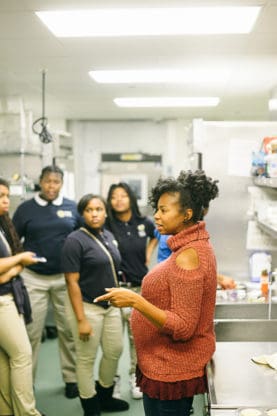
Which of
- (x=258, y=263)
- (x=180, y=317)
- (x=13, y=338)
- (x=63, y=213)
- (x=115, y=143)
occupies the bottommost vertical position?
(x=13, y=338)

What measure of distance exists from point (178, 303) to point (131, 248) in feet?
6.22

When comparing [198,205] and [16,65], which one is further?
[16,65]

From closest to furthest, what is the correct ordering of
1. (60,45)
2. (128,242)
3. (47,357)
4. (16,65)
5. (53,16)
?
(53,16) < (60,45) < (128,242) < (16,65) < (47,357)

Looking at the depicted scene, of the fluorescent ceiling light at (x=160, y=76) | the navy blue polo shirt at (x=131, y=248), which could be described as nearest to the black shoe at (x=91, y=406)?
the navy blue polo shirt at (x=131, y=248)

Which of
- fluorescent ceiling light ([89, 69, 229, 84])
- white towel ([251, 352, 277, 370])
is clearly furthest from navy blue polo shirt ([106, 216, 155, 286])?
white towel ([251, 352, 277, 370])

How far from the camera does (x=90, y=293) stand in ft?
10.7

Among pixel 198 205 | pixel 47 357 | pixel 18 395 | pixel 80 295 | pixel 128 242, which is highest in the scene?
pixel 198 205

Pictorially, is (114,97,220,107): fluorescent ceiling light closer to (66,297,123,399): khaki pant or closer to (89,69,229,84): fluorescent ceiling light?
(89,69,229,84): fluorescent ceiling light

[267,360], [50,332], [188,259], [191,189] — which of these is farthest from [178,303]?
[50,332]

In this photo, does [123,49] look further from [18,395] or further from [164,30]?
[18,395]

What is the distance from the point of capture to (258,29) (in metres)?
3.09

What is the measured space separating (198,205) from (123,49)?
6.16ft

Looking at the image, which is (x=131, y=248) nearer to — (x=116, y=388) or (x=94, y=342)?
(x=94, y=342)

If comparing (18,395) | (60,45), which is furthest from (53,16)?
(18,395)
